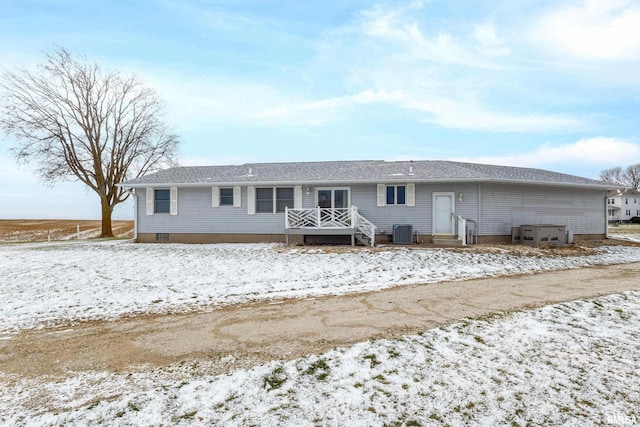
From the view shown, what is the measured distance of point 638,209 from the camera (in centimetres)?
5753

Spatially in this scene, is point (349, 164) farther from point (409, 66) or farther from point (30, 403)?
point (30, 403)

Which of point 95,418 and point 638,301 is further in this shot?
point 638,301

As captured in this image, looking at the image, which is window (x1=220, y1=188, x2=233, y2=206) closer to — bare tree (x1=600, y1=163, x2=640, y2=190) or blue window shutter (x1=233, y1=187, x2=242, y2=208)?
blue window shutter (x1=233, y1=187, x2=242, y2=208)

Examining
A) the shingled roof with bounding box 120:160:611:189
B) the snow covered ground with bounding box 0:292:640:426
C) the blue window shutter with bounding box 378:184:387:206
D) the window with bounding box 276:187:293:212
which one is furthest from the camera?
the window with bounding box 276:187:293:212

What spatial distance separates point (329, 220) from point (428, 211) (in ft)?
14.5

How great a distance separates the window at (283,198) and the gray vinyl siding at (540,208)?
863 centimetres

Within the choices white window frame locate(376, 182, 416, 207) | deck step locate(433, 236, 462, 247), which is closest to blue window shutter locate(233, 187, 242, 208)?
white window frame locate(376, 182, 416, 207)

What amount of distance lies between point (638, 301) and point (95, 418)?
29.2 feet

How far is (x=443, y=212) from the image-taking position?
15.9m

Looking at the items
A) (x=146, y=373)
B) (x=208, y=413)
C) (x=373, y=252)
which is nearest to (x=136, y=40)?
(x=373, y=252)

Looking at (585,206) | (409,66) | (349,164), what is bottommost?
(585,206)

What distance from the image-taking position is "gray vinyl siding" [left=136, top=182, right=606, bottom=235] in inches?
625

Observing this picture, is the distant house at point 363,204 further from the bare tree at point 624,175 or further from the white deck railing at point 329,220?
the bare tree at point 624,175

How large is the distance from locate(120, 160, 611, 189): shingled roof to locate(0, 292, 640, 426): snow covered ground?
1162 cm
